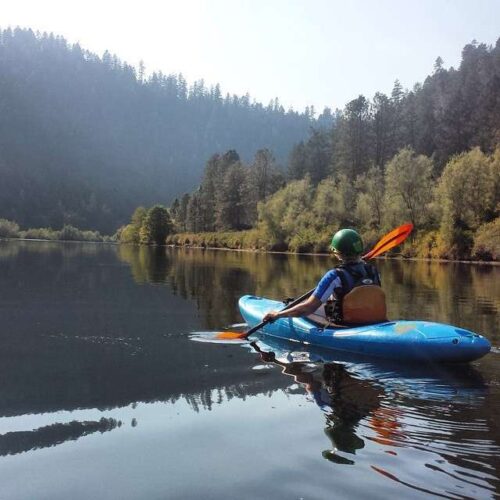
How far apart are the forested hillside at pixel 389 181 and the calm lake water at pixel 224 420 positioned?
37174 mm

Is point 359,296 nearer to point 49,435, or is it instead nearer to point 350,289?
point 350,289

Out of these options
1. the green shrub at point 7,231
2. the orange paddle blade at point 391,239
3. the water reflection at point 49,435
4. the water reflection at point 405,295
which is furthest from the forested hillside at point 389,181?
the water reflection at point 49,435

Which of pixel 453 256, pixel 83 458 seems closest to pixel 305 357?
pixel 83 458

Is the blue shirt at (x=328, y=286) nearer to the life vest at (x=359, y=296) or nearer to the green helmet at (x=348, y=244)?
the life vest at (x=359, y=296)

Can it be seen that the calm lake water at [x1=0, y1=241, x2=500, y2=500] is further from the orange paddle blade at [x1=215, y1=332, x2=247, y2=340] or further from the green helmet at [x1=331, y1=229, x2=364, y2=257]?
the green helmet at [x1=331, y1=229, x2=364, y2=257]

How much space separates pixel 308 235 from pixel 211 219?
33247 millimetres

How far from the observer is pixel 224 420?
19.4ft

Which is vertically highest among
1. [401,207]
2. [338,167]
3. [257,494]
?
[338,167]

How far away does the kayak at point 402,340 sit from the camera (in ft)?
26.5

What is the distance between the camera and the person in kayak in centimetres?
912

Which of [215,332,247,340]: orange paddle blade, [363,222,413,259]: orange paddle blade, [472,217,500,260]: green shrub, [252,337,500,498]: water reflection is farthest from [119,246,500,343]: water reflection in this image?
[472,217,500,260]: green shrub

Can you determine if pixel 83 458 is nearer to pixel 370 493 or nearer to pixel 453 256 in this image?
pixel 370 493

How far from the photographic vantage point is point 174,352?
30.5 feet

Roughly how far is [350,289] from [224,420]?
394cm
